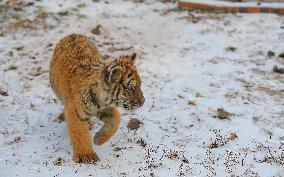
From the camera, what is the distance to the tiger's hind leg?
19.4 feet

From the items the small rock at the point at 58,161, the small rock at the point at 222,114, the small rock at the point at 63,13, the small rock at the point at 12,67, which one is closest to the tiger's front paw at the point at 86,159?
the small rock at the point at 58,161

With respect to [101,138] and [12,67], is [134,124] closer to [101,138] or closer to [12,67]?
[101,138]

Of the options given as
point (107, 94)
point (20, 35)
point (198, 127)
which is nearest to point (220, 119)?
point (198, 127)

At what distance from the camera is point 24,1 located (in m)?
11.3

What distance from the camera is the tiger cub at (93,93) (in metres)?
5.39

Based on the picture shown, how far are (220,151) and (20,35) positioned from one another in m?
5.21

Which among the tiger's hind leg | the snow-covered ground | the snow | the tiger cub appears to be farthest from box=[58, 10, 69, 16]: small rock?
the tiger's hind leg

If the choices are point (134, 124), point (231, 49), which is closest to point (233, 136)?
point (134, 124)

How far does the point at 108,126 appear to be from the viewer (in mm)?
5902

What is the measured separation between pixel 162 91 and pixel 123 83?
2.42 meters

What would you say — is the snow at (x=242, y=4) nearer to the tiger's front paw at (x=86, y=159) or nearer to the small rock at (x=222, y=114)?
the small rock at (x=222, y=114)

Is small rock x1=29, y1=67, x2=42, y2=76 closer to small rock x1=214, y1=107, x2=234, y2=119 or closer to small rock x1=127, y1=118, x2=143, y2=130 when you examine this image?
small rock x1=127, y1=118, x2=143, y2=130

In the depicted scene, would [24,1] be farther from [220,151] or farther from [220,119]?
[220,151]

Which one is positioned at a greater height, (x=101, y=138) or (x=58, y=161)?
(x=101, y=138)
